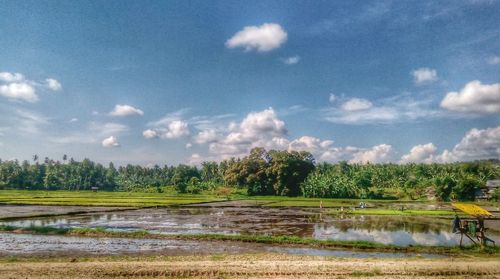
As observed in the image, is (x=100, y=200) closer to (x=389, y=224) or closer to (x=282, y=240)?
(x=389, y=224)

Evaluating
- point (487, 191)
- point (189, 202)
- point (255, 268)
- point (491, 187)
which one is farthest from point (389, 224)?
point (491, 187)

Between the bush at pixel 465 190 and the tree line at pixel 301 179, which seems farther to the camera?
the tree line at pixel 301 179

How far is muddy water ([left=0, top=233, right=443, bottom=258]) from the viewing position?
19.4 metres

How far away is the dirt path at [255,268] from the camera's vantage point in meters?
13.6

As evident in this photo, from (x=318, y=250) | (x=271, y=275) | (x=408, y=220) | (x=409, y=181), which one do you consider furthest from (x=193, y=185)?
(x=271, y=275)

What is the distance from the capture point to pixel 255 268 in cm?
1448

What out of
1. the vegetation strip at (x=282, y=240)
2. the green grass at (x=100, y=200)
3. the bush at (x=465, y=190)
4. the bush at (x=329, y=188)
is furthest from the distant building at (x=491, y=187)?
the vegetation strip at (x=282, y=240)

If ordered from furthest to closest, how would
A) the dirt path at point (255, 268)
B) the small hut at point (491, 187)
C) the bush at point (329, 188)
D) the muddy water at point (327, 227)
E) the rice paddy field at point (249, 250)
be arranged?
the bush at point (329, 188)
the small hut at point (491, 187)
the muddy water at point (327, 227)
the rice paddy field at point (249, 250)
the dirt path at point (255, 268)

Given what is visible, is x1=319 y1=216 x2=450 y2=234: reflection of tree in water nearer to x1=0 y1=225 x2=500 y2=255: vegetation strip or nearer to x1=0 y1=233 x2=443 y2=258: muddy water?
x1=0 y1=225 x2=500 y2=255: vegetation strip

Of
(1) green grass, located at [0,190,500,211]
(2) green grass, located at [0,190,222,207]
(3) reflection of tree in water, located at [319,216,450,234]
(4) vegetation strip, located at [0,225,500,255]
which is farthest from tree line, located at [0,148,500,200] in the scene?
A: (4) vegetation strip, located at [0,225,500,255]

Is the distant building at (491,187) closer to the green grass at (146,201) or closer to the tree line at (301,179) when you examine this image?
the tree line at (301,179)

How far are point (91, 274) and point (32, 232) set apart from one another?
16272mm

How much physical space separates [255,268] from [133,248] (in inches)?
367

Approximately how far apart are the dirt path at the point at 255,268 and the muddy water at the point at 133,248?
3244mm
